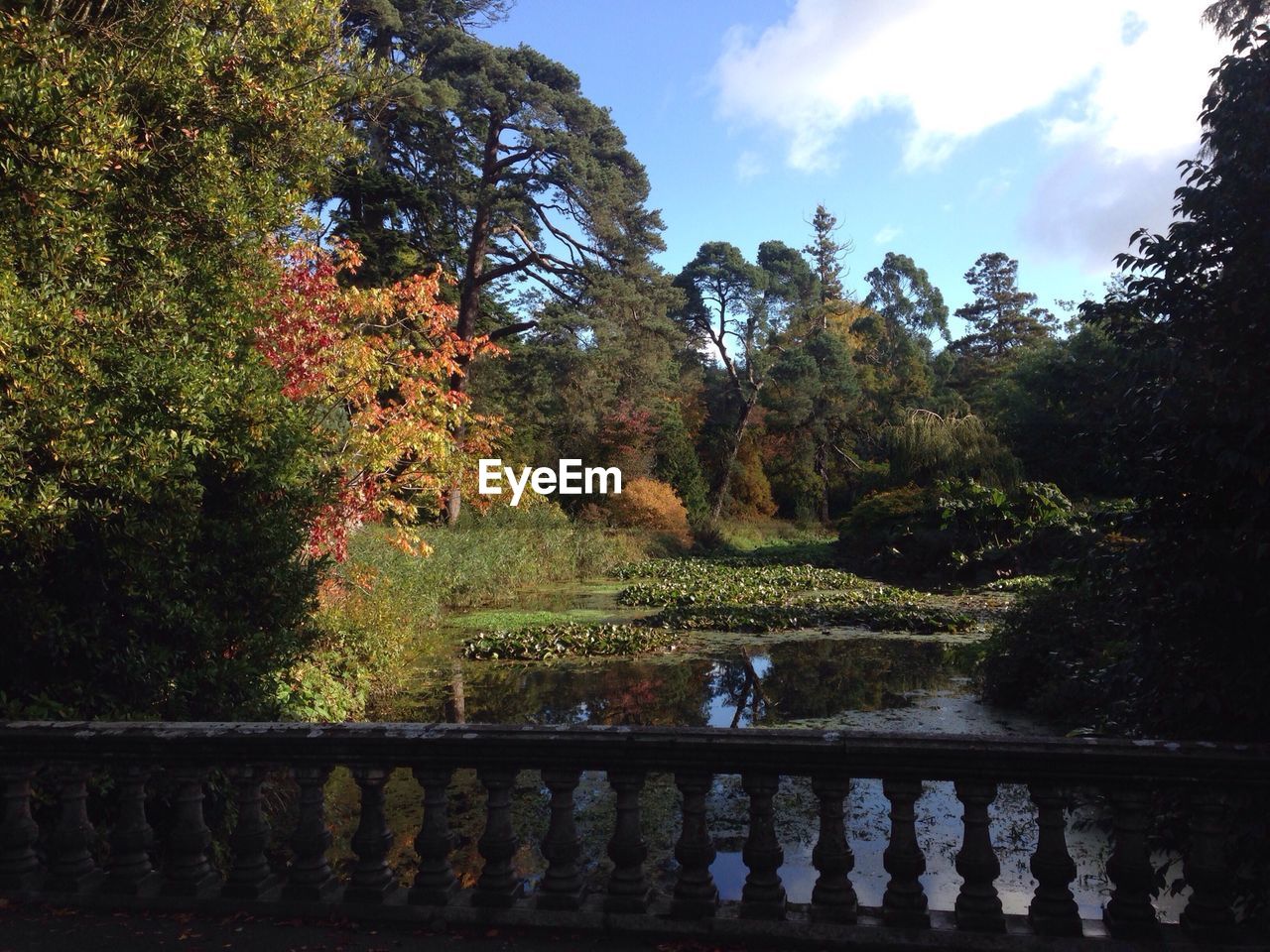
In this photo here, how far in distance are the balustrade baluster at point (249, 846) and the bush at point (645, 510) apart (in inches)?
1170

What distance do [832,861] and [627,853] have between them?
0.67 meters

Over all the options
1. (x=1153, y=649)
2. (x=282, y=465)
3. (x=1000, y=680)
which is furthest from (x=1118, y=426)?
(x=1000, y=680)

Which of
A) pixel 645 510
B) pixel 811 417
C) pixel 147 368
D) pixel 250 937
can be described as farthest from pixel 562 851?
pixel 811 417

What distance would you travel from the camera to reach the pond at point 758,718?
5.27m

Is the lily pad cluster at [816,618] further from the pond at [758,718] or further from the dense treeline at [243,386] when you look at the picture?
the dense treeline at [243,386]

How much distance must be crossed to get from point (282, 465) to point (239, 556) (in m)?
0.64

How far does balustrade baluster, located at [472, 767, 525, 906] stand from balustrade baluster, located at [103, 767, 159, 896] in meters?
1.24

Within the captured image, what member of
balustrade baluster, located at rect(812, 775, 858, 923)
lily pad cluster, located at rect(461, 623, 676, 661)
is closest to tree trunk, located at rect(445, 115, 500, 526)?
lily pad cluster, located at rect(461, 623, 676, 661)

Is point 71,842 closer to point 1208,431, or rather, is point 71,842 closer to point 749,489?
point 1208,431

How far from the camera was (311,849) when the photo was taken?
3.13 m

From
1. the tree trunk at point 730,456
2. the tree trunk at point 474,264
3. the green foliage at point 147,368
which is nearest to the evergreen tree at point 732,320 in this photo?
the tree trunk at point 730,456

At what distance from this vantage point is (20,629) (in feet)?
15.1

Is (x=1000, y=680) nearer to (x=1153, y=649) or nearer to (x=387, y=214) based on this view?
(x=1153, y=649)

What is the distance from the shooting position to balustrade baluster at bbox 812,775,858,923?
2.86 metres
